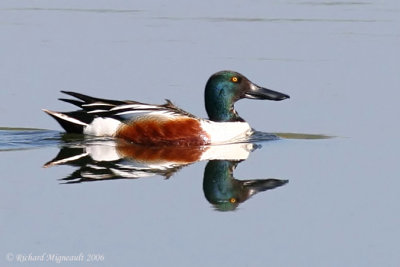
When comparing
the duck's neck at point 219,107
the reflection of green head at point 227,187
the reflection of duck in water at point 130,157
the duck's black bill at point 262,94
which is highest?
the duck's black bill at point 262,94

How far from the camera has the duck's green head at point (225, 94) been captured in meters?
11.8

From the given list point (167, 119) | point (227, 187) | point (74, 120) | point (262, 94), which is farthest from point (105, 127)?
point (227, 187)

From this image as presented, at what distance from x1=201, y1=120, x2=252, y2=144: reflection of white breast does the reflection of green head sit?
4.97 ft

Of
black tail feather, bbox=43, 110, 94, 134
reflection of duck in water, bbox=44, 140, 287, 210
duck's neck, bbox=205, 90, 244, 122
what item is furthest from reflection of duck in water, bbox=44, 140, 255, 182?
duck's neck, bbox=205, 90, 244, 122

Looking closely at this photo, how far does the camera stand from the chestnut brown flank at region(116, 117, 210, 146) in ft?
37.5

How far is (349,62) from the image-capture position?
47.6 ft

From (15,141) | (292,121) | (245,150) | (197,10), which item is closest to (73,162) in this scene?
(15,141)

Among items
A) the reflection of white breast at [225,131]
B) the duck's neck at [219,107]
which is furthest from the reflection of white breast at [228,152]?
the duck's neck at [219,107]

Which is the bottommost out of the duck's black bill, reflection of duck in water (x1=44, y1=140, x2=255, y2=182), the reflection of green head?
the reflection of green head

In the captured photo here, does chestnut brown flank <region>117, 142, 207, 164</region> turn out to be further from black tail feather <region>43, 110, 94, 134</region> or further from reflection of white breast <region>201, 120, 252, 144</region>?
black tail feather <region>43, 110, 94, 134</region>

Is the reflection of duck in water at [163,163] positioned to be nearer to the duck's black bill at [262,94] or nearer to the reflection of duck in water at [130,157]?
the reflection of duck in water at [130,157]

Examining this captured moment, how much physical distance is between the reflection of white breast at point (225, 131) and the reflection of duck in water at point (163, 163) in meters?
0.14

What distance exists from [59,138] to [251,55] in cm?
429

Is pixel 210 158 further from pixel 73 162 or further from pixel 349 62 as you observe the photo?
pixel 349 62
